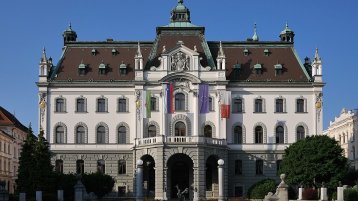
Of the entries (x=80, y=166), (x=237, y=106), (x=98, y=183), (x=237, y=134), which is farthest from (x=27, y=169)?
(x=237, y=106)

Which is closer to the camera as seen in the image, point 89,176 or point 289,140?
point 89,176

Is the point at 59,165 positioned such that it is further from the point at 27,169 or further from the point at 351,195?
the point at 351,195

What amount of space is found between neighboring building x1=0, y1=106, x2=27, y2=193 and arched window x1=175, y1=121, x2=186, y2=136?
37.0 meters

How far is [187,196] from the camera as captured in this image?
294 feet

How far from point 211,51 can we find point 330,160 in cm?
2266

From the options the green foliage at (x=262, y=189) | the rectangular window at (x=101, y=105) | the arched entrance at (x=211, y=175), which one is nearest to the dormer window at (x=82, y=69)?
the rectangular window at (x=101, y=105)

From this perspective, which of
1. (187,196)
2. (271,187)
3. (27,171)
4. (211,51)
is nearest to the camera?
(27,171)

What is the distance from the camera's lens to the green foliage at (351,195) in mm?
66500

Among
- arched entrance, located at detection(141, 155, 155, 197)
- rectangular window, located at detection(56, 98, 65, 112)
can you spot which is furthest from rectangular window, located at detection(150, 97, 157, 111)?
rectangular window, located at detection(56, 98, 65, 112)

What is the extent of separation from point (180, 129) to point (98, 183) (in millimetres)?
12503

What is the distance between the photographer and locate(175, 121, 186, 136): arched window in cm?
9188

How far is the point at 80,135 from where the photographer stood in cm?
9325

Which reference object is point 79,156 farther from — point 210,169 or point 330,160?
point 330,160

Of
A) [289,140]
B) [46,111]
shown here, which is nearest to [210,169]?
[289,140]
